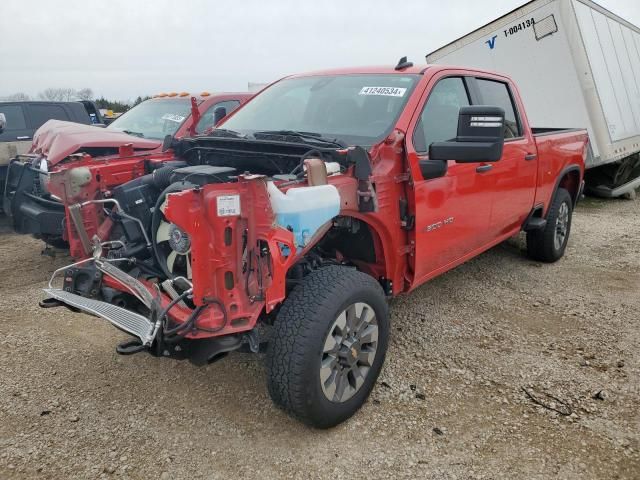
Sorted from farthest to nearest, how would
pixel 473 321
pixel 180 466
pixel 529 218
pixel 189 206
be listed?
pixel 529 218, pixel 473 321, pixel 180 466, pixel 189 206

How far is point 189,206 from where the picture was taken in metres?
2.35

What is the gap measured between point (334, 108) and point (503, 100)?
1.81m

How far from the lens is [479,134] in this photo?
120 inches

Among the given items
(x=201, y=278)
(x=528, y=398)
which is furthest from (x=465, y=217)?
(x=201, y=278)

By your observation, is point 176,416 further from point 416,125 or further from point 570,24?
point 570,24

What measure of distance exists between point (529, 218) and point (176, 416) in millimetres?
3755

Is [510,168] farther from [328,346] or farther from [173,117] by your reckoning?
[173,117]

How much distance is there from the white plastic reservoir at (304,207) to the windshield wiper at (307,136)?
21.4 inches

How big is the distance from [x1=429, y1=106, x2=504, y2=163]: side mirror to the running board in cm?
196

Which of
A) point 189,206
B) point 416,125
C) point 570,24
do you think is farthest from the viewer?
point 570,24

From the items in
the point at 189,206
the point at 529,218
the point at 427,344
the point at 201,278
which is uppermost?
the point at 189,206

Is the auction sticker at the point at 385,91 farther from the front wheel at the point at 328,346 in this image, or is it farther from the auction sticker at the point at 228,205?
the auction sticker at the point at 228,205

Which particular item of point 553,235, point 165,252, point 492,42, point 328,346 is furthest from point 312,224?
point 492,42

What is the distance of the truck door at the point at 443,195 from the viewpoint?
337 centimetres
